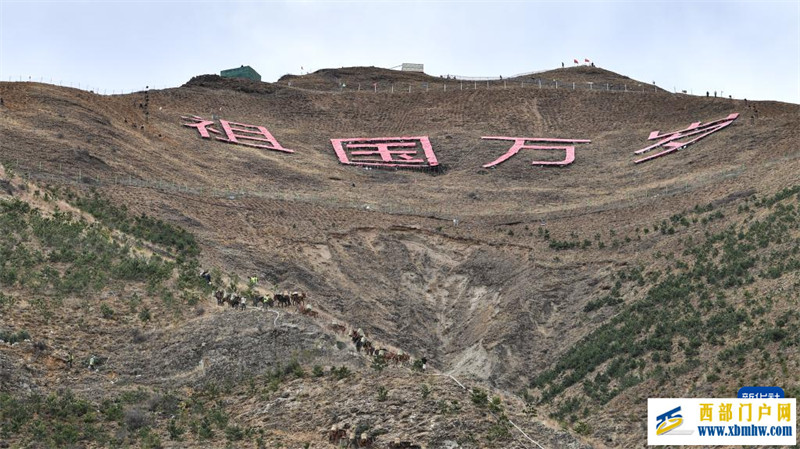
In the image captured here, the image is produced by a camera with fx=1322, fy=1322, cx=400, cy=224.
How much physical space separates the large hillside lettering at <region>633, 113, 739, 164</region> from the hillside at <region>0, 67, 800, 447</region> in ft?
2.93

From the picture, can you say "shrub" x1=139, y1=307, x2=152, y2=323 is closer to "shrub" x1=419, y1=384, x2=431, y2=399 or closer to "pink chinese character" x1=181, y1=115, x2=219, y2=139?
"shrub" x1=419, y1=384, x2=431, y2=399

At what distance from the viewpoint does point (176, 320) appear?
4691 centimetres

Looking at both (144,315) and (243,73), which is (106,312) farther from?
(243,73)

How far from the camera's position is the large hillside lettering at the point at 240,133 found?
81.3 meters

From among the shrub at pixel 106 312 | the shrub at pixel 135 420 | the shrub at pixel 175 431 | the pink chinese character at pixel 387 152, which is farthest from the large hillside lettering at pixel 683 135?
the shrub at pixel 135 420

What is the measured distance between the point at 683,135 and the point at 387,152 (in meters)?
18.3

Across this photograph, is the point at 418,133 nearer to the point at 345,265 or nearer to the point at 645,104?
the point at 645,104

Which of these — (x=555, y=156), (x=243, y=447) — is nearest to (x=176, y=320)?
(x=243, y=447)

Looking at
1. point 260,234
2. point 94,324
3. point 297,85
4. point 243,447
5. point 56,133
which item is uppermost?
point 297,85

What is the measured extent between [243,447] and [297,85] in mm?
61379

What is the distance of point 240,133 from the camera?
8344 cm

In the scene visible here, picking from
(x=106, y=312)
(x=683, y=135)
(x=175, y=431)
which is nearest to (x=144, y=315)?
(x=106, y=312)

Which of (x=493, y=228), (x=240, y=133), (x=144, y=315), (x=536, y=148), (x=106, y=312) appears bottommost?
(x=144, y=315)

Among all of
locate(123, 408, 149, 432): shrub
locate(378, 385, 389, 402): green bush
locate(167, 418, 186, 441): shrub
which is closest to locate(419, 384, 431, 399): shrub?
locate(378, 385, 389, 402): green bush
